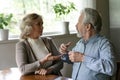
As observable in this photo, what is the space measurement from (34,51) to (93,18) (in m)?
0.87

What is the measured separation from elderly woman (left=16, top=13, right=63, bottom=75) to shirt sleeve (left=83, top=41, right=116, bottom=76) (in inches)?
24.4

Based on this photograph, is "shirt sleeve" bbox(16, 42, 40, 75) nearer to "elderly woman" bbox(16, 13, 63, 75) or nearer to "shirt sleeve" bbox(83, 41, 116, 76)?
"elderly woman" bbox(16, 13, 63, 75)

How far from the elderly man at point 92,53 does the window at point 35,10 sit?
155cm

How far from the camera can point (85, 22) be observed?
1.92 metres

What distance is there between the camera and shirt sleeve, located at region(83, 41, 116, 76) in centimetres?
172

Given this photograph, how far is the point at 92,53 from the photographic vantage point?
6.18 feet

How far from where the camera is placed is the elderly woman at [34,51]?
7.77 ft

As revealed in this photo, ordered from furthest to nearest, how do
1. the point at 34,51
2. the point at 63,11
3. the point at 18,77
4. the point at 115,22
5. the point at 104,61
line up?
the point at 115,22, the point at 63,11, the point at 34,51, the point at 18,77, the point at 104,61

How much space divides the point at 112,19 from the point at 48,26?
1003 millimetres

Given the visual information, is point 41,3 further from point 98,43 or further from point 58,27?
point 98,43

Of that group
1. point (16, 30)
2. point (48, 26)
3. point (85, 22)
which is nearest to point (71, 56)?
point (85, 22)

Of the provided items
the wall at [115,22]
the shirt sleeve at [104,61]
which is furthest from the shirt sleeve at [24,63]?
the wall at [115,22]

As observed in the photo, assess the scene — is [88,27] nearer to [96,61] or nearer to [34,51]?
[96,61]

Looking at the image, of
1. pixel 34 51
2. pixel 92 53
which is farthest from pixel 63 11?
pixel 92 53
